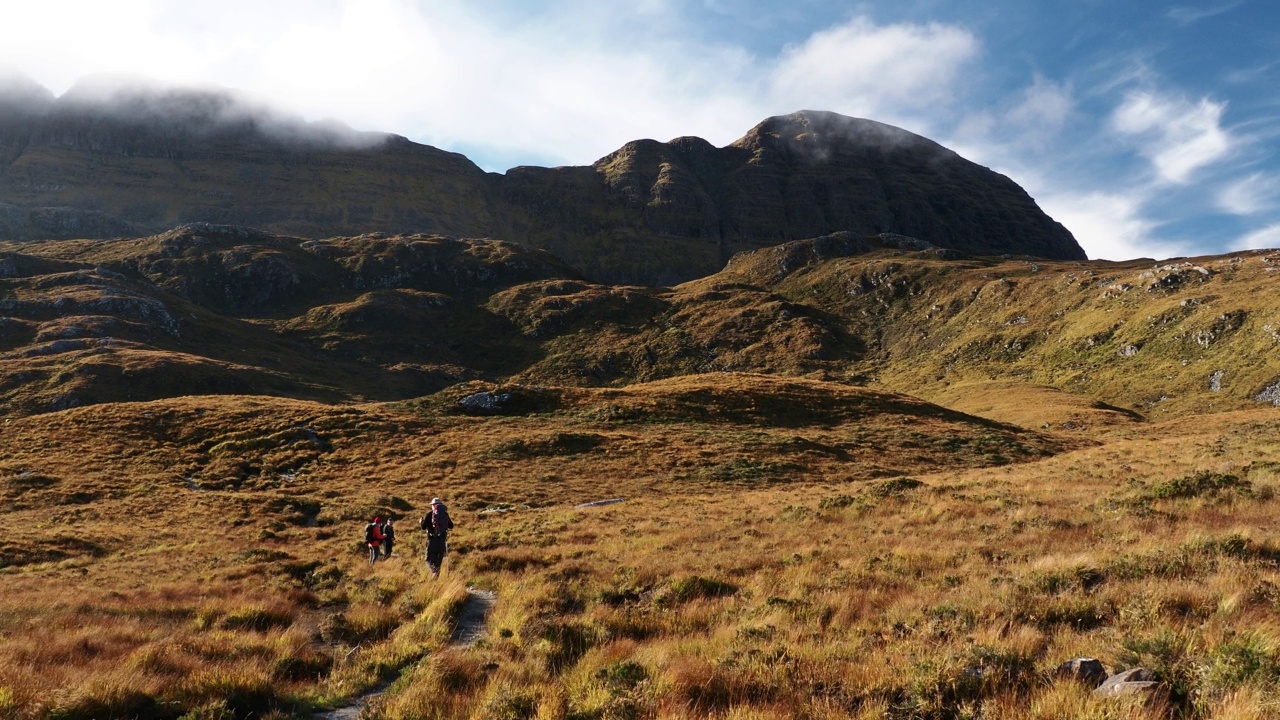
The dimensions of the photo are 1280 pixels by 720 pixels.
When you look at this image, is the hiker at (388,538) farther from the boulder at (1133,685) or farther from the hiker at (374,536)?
the boulder at (1133,685)

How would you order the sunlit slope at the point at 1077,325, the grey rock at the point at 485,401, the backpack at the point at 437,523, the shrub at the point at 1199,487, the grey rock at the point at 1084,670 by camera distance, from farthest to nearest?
the sunlit slope at the point at 1077,325 < the grey rock at the point at 485,401 < the backpack at the point at 437,523 < the shrub at the point at 1199,487 < the grey rock at the point at 1084,670

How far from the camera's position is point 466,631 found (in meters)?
11.2

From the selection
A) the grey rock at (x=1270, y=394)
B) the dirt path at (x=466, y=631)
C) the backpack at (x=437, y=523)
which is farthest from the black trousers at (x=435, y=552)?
the grey rock at (x=1270, y=394)

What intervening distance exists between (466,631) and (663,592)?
3741 mm

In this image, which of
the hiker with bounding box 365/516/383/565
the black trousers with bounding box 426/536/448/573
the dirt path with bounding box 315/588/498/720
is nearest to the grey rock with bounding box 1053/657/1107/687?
the dirt path with bounding box 315/588/498/720

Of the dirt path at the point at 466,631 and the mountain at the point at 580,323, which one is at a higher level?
the mountain at the point at 580,323

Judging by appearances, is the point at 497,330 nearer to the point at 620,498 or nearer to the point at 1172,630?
the point at 620,498

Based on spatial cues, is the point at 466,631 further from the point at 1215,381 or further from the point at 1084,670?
the point at 1215,381

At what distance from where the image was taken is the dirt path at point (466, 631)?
7484 millimetres

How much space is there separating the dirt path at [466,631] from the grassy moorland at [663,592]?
246 millimetres

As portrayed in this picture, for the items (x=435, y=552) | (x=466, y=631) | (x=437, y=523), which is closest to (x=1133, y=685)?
(x=466, y=631)

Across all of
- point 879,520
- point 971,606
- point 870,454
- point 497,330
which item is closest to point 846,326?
point 497,330

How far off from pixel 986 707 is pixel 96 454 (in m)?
55.2

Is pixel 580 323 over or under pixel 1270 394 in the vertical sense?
over
